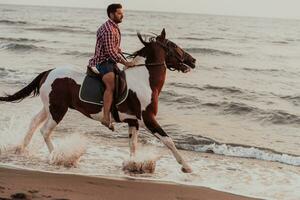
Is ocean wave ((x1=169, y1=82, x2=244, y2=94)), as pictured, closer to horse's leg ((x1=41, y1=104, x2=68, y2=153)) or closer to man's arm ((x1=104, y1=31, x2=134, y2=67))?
horse's leg ((x1=41, y1=104, x2=68, y2=153))

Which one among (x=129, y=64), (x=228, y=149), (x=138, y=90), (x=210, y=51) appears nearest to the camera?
(x=138, y=90)

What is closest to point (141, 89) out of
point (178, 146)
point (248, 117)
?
point (178, 146)

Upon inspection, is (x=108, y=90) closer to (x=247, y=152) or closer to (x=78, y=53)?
(x=247, y=152)

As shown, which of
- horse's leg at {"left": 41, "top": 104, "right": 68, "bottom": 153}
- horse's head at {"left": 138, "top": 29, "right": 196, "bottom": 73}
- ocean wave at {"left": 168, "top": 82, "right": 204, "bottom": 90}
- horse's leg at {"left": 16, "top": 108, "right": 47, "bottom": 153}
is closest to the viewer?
horse's head at {"left": 138, "top": 29, "right": 196, "bottom": 73}

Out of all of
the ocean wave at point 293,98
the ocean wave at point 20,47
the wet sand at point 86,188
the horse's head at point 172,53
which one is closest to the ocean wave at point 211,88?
the ocean wave at point 293,98

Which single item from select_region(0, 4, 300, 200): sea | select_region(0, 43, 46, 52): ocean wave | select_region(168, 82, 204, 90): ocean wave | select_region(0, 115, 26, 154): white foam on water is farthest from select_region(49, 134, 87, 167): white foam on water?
select_region(0, 43, 46, 52): ocean wave

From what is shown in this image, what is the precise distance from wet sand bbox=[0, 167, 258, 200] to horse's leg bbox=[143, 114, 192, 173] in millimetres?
597

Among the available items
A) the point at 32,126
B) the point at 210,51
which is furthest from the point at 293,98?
the point at 210,51

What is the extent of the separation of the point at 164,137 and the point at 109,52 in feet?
5.09

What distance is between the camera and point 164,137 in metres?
8.24

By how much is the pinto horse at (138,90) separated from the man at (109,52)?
25cm

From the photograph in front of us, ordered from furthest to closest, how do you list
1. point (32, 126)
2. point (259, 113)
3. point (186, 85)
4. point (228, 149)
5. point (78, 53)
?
point (78, 53), point (186, 85), point (259, 113), point (228, 149), point (32, 126)

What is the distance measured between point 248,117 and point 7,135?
7.54 meters

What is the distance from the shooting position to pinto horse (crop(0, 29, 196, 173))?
27.3 ft
